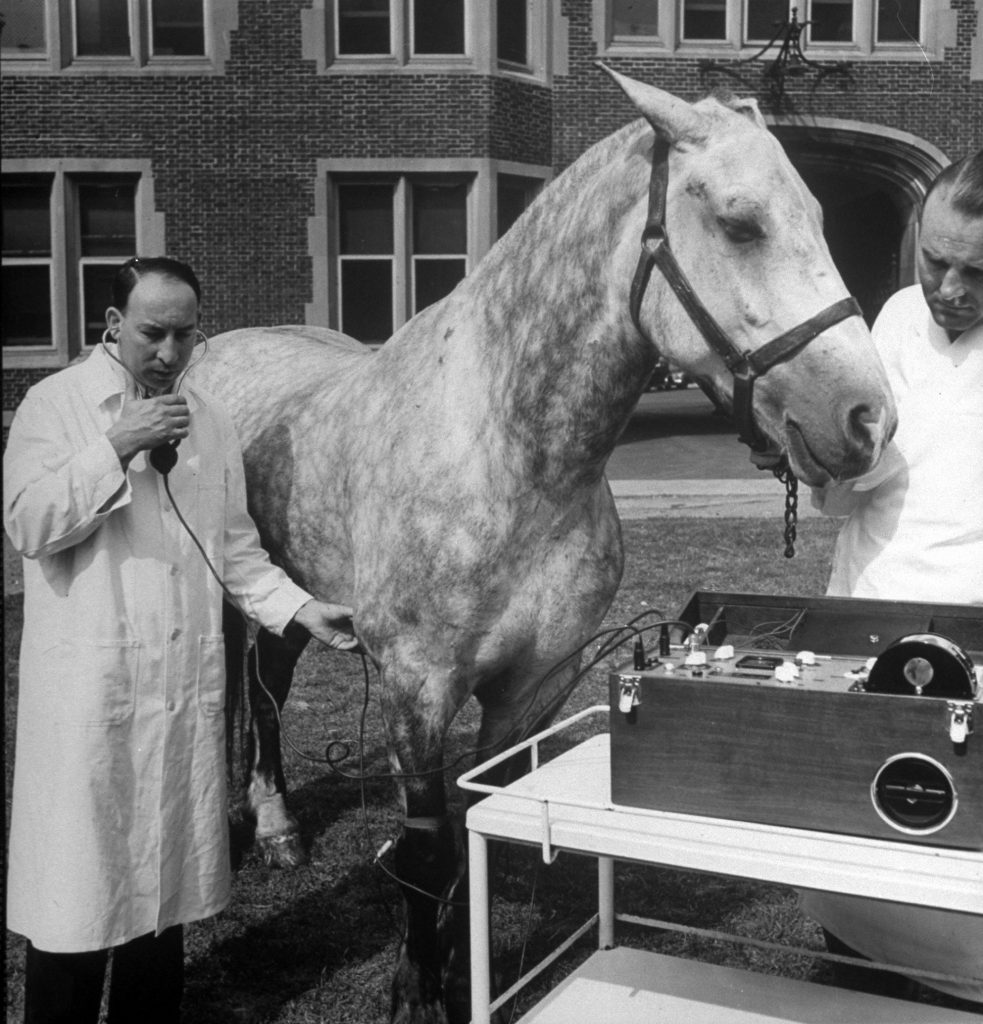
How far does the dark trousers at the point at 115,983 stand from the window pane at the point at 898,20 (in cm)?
1754

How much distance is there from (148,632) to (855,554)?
163 centimetres

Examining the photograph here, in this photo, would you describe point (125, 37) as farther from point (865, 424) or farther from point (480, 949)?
point (480, 949)

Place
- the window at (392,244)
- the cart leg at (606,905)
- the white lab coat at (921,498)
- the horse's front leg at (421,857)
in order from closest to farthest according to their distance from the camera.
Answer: the white lab coat at (921,498)
the cart leg at (606,905)
the horse's front leg at (421,857)
the window at (392,244)

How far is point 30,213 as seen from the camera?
1644 centimetres

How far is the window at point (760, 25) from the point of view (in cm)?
1706

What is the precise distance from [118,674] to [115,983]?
0.80m

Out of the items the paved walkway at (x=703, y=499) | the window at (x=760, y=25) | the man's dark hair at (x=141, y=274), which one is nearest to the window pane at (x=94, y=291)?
the paved walkway at (x=703, y=499)

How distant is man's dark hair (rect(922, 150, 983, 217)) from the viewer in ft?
7.73

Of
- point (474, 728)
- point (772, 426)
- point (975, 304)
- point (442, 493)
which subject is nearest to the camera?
point (772, 426)

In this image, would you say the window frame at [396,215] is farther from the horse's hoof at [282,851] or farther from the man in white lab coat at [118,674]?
the man in white lab coat at [118,674]

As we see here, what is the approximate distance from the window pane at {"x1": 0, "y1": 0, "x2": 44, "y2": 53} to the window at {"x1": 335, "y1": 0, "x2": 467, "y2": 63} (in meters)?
3.97

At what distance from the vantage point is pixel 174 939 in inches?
117

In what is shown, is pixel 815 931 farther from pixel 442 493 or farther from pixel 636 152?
pixel 636 152

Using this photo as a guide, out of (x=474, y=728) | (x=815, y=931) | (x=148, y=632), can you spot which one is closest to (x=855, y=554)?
(x=148, y=632)
